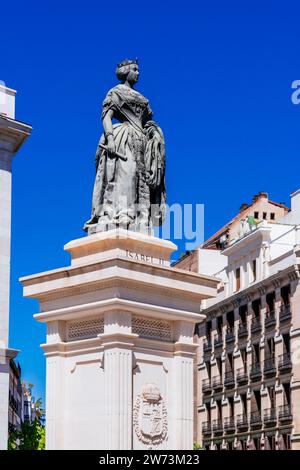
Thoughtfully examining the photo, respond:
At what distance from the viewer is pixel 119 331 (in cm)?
1159

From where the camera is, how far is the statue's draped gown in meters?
12.2

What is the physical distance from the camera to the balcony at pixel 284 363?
6800 cm

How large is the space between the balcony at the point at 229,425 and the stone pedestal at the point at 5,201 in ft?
135

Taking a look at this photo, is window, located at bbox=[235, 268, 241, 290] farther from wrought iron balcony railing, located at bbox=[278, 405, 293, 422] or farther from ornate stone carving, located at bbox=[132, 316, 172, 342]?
ornate stone carving, located at bbox=[132, 316, 172, 342]

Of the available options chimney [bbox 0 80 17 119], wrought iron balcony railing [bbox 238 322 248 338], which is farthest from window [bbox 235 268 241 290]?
chimney [bbox 0 80 17 119]

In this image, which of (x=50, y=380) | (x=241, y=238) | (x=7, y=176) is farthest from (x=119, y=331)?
(x=241, y=238)

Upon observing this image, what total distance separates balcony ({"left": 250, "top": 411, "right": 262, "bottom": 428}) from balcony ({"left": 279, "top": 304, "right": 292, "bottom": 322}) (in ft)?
22.3

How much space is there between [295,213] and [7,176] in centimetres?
4044

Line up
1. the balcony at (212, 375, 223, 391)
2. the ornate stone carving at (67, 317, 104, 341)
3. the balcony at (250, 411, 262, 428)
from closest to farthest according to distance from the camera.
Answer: the ornate stone carving at (67, 317, 104, 341), the balcony at (250, 411, 262, 428), the balcony at (212, 375, 223, 391)

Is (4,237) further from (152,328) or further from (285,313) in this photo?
(285,313)
